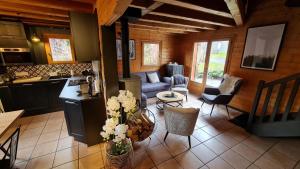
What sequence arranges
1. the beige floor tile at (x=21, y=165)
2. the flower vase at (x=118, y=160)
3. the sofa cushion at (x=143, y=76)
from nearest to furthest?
the flower vase at (x=118, y=160) → the beige floor tile at (x=21, y=165) → the sofa cushion at (x=143, y=76)

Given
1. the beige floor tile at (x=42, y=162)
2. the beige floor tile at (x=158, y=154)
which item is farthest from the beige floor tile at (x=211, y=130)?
the beige floor tile at (x=42, y=162)

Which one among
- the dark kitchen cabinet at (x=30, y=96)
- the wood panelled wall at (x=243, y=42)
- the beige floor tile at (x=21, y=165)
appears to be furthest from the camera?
the dark kitchen cabinet at (x=30, y=96)

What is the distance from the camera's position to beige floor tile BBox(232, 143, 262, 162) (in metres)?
2.02

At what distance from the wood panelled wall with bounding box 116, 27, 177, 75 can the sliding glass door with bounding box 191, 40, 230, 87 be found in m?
1.09

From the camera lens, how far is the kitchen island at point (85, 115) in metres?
2.05

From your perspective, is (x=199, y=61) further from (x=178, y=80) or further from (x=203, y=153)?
(x=203, y=153)

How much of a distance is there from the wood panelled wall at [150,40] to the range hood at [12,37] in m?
2.31

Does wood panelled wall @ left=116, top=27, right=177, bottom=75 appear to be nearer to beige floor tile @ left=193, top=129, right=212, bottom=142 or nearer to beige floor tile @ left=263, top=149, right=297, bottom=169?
beige floor tile @ left=193, top=129, right=212, bottom=142

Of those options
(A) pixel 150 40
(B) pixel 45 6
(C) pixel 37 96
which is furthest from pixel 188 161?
(A) pixel 150 40

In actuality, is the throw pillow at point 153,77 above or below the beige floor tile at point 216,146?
above

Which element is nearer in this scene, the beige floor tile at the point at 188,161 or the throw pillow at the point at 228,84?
the beige floor tile at the point at 188,161

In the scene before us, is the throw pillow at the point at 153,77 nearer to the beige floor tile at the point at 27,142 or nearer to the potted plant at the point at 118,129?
the potted plant at the point at 118,129

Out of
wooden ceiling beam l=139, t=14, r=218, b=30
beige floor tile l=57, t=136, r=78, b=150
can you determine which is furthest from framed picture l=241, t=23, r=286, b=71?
beige floor tile l=57, t=136, r=78, b=150

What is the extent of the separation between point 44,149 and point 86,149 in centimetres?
70
